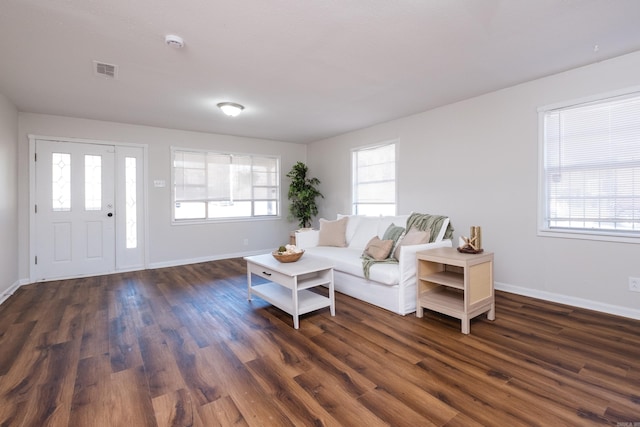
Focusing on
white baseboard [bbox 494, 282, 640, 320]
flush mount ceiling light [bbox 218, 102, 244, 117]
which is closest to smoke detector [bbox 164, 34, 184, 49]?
flush mount ceiling light [bbox 218, 102, 244, 117]

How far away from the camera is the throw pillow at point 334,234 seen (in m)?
4.39

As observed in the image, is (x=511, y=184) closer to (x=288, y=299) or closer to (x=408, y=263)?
(x=408, y=263)

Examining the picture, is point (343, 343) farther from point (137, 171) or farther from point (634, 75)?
point (137, 171)

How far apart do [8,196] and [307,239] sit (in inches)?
151

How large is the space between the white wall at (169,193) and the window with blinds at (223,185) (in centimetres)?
15

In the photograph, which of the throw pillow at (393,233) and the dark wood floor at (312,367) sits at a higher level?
the throw pillow at (393,233)

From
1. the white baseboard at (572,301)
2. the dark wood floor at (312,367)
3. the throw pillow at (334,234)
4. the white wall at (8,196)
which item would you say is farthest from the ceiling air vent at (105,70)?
the white baseboard at (572,301)

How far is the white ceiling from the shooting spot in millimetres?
2070

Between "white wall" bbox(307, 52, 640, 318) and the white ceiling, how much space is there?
0.23m

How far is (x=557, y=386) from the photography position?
181 centimetres

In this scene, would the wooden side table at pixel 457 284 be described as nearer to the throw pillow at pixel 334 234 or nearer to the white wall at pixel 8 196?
the throw pillow at pixel 334 234

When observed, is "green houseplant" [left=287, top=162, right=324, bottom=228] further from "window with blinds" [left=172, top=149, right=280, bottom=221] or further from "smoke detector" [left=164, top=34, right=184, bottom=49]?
"smoke detector" [left=164, top=34, right=184, bottom=49]

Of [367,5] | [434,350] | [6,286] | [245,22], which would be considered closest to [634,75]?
[367,5]

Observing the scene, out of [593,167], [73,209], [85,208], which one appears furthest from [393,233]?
[73,209]
